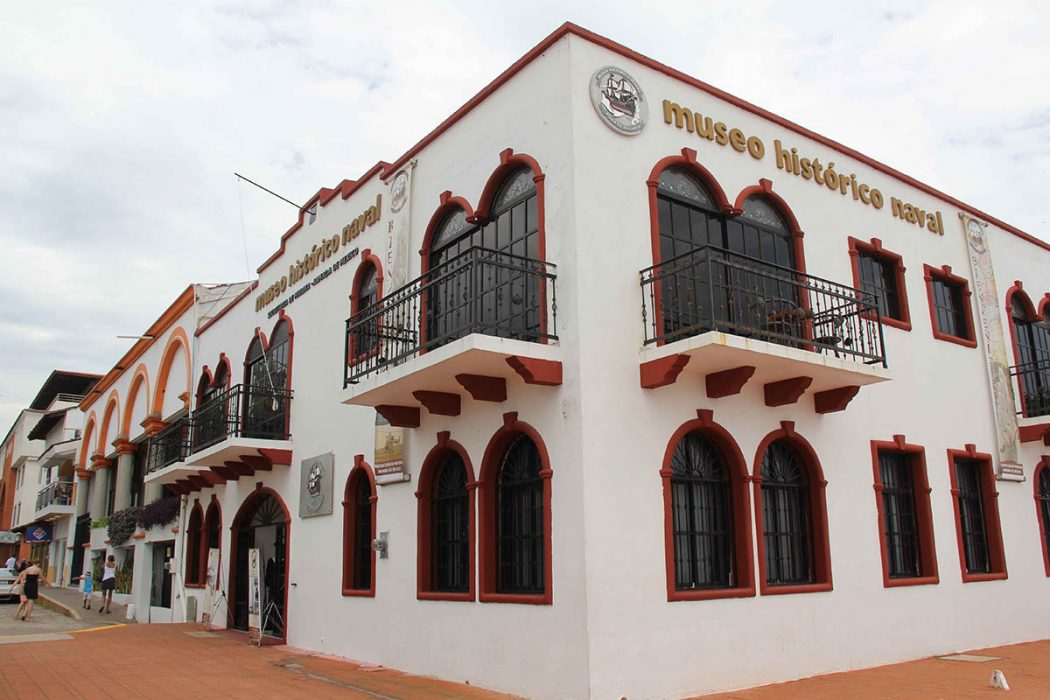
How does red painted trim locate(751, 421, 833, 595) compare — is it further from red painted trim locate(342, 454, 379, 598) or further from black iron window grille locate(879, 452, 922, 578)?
red painted trim locate(342, 454, 379, 598)

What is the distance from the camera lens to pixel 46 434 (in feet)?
163

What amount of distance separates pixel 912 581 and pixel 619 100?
7.62m

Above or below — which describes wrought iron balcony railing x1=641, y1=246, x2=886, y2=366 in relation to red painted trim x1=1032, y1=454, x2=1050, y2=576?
above

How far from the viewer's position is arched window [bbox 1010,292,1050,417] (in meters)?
15.3

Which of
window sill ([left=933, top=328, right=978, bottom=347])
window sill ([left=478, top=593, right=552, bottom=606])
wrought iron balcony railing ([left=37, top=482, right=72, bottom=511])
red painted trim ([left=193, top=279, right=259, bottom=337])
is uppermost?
red painted trim ([left=193, top=279, right=259, bottom=337])

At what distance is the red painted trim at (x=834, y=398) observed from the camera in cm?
1127

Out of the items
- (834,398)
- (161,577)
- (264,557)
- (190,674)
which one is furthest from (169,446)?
(834,398)

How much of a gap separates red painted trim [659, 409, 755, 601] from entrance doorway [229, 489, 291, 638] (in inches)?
321

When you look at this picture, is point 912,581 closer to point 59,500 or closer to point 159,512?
point 159,512

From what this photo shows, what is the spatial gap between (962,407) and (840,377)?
4451 mm

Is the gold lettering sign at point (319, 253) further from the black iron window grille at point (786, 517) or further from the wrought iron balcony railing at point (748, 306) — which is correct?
the black iron window grille at point (786, 517)

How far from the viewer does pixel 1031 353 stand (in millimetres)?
16109

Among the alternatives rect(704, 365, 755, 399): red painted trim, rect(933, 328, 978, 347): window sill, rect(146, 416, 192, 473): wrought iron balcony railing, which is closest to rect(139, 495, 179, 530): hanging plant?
rect(146, 416, 192, 473): wrought iron balcony railing

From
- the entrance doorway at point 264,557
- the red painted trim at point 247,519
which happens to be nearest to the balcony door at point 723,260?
the red painted trim at point 247,519
